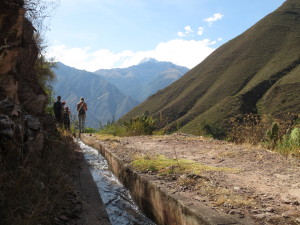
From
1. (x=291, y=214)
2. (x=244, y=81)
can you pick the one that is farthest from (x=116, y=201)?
(x=244, y=81)

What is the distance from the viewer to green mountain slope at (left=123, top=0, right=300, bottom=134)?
57.9m

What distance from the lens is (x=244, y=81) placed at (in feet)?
237

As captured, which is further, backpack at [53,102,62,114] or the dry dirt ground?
backpack at [53,102,62,114]

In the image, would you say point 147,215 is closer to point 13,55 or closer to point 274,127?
point 13,55

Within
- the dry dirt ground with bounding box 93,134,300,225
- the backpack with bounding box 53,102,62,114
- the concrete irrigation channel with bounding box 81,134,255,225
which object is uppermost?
the backpack with bounding box 53,102,62,114

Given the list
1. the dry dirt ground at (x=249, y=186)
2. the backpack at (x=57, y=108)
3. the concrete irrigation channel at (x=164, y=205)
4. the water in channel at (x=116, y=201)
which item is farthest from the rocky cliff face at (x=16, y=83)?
the backpack at (x=57, y=108)

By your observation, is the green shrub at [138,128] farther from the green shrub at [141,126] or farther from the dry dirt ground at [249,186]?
the dry dirt ground at [249,186]

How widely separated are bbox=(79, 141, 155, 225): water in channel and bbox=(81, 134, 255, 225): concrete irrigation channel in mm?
90

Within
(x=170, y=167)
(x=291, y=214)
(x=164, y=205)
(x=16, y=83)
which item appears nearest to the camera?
(x=291, y=214)

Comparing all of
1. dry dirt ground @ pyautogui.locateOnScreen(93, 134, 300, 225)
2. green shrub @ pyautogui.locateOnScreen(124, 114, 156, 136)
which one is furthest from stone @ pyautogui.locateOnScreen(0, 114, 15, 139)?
green shrub @ pyautogui.locateOnScreen(124, 114, 156, 136)

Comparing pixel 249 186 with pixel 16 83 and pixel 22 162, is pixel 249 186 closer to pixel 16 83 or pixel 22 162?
pixel 22 162

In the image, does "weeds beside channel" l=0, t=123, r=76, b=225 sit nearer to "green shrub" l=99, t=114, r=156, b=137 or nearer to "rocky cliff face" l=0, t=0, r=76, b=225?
"rocky cliff face" l=0, t=0, r=76, b=225

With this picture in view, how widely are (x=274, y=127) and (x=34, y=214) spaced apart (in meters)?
6.55

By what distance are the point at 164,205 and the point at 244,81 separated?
72012 mm
